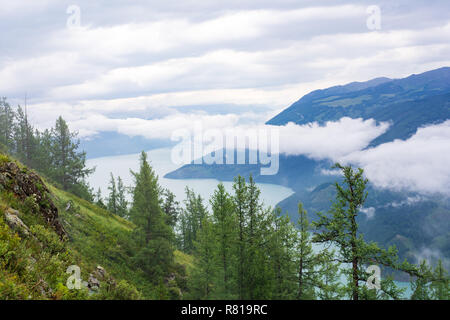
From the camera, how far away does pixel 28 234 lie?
9.49m

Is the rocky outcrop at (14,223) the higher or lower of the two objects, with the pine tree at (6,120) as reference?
lower

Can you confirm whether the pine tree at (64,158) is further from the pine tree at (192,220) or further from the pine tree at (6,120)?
the pine tree at (192,220)

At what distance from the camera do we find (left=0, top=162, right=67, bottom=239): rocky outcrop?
11.4 meters

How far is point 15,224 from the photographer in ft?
30.2

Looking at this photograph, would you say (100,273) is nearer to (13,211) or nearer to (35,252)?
(13,211)

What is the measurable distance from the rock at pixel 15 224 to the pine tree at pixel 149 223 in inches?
492

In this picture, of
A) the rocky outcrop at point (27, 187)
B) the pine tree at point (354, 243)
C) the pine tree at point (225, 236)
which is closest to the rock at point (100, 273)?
the rocky outcrop at point (27, 187)

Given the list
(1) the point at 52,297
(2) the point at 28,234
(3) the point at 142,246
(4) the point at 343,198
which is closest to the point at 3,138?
(3) the point at 142,246

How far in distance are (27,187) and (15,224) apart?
3.56m

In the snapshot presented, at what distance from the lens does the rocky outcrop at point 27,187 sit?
37.5 ft
